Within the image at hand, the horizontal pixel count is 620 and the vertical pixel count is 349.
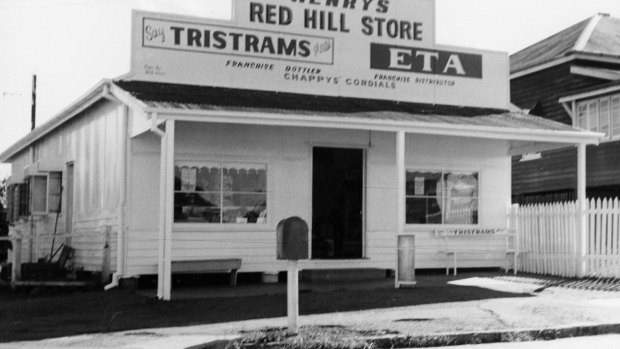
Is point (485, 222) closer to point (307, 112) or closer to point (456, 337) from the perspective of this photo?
point (307, 112)

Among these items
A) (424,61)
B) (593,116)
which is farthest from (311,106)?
(593,116)

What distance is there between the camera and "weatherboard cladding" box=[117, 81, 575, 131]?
43.8ft

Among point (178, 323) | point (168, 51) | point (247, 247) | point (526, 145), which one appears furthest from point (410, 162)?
point (178, 323)

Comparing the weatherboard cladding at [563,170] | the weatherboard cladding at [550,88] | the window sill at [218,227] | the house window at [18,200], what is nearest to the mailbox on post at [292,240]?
the window sill at [218,227]

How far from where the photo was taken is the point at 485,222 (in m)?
17.1

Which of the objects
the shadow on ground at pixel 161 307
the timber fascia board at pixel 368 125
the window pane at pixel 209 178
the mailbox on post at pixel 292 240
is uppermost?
the timber fascia board at pixel 368 125

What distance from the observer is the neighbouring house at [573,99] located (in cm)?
2391

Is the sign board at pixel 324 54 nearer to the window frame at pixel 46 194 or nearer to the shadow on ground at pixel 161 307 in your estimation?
the shadow on ground at pixel 161 307

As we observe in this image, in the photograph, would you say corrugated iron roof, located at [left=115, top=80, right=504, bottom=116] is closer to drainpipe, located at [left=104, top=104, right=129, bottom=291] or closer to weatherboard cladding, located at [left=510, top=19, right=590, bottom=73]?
drainpipe, located at [left=104, top=104, right=129, bottom=291]

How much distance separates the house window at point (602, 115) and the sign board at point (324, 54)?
743 centimetres

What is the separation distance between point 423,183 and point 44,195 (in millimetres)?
8103

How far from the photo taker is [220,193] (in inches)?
589

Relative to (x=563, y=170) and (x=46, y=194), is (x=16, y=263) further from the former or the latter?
(x=563, y=170)

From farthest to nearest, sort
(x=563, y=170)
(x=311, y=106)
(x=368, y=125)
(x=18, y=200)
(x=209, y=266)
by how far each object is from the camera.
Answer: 1. (x=563, y=170)
2. (x=18, y=200)
3. (x=311, y=106)
4. (x=209, y=266)
5. (x=368, y=125)
